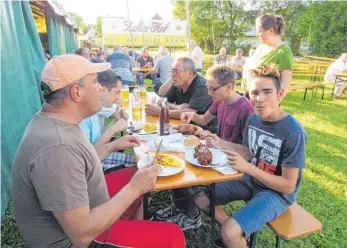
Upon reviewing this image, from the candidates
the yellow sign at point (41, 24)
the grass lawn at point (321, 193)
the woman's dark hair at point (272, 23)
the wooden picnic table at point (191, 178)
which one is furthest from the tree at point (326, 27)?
the wooden picnic table at point (191, 178)

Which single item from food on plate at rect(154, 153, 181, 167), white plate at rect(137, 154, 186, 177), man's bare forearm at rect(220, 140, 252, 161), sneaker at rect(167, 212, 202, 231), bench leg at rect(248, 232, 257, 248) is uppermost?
food on plate at rect(154, 153, 181, 167)

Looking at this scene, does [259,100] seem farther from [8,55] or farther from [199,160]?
[8,55]

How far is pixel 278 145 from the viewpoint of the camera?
1873mm

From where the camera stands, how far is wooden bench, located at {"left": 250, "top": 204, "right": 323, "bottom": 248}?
1.69 meters

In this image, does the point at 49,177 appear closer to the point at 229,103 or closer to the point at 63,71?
the point at 63,71

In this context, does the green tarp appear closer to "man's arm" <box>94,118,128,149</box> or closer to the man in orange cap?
"man's arm" <box>94,118,128,149</box>

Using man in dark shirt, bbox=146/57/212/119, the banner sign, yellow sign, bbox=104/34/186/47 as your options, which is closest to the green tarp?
man in dark shirt, bbox=146/57/212/119

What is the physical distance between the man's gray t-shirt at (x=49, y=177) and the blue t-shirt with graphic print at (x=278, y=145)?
133 centimetres

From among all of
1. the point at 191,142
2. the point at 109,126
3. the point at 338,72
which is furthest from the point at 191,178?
the point at 338,72

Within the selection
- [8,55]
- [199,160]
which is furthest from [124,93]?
[199,160]

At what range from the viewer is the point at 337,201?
3221 millimetres

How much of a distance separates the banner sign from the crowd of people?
16.7 m

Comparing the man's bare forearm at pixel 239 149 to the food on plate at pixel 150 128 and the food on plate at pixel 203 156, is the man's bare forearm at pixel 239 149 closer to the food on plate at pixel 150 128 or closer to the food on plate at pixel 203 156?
the food on plate at pixel 203 156

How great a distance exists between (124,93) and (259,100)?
2.72 m
